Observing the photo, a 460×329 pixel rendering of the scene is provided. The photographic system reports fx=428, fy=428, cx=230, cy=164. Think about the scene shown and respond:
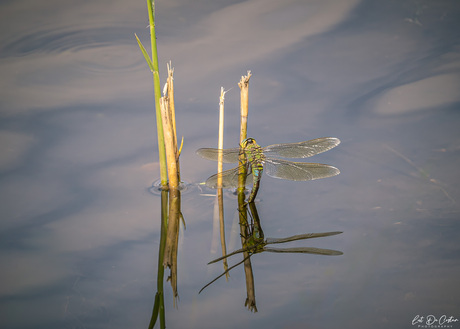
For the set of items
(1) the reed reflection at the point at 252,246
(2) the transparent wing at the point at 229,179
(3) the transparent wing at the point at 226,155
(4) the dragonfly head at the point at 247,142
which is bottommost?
(1) the reed reflection at the point at 252,246

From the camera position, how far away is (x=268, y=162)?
11.0ft

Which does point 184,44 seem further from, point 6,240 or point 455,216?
point 455,216

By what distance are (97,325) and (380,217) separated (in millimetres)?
2010

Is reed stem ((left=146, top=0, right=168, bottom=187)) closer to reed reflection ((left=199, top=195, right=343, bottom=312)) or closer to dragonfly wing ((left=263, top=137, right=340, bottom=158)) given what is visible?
reed reflection ((left=199, top=195, right=343, bottom=312))

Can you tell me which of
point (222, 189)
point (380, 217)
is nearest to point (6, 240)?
point (222, 189)

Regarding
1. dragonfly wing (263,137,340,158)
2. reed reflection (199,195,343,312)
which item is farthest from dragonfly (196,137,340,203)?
reed reflection (199,195,343,312)

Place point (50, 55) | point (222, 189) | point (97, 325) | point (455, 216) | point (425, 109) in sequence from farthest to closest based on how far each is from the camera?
point (50, 55) → point (425, 109) → point (222, 189) → point (455, 216) → point (97, 325)

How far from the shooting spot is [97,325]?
221cm

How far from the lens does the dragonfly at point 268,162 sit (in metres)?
3.25
